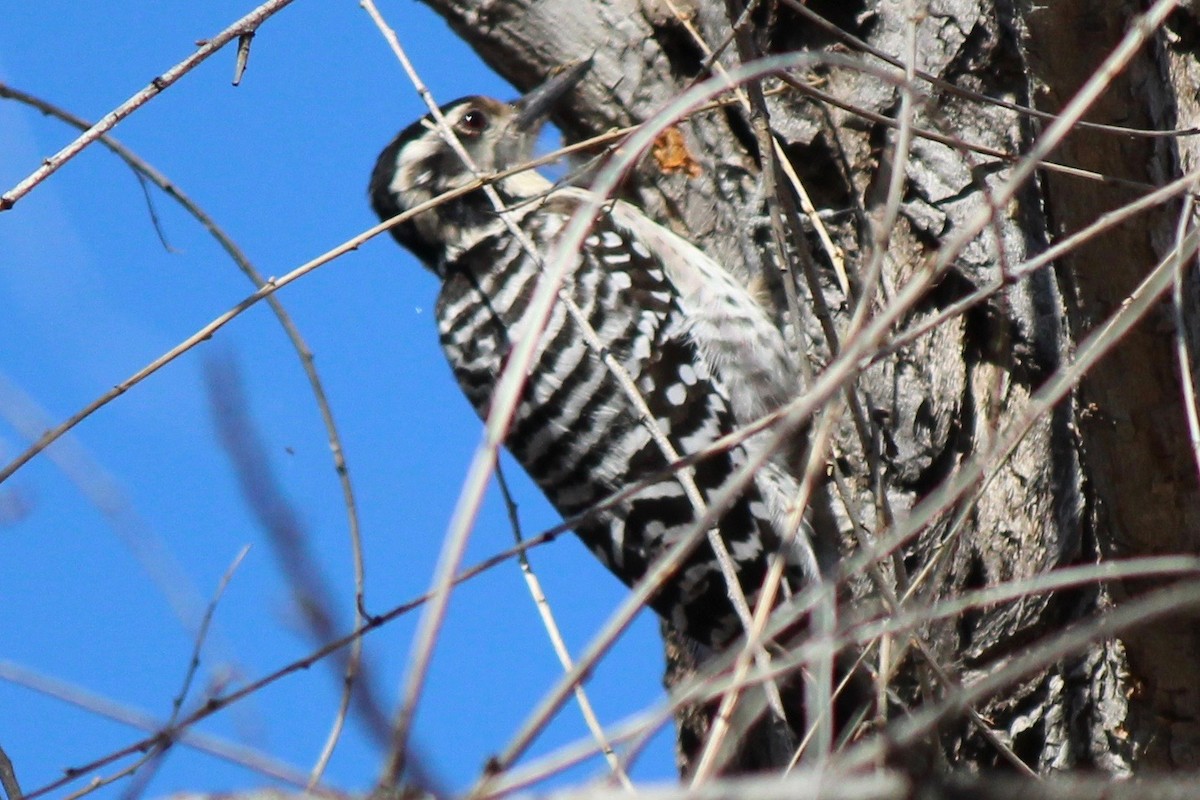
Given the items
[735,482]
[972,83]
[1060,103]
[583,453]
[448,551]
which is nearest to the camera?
[448,551]

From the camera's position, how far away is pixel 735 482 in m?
1.25

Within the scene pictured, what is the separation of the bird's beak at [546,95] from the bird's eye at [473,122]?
402mm

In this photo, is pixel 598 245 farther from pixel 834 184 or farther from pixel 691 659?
pixel 691 659

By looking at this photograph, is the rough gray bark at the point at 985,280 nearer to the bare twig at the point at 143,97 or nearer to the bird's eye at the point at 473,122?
the bird's eye at the point at 473,122

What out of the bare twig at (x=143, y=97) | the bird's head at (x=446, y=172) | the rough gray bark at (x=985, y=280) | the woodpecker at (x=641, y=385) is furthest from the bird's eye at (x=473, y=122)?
the bare twig at (x=143, y=97)

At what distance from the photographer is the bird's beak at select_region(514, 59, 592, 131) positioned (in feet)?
12.4

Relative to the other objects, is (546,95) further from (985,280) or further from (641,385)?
(985,280)

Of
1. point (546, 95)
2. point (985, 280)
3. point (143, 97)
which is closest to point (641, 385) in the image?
point (546, 95)

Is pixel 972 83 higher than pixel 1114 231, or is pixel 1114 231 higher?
pixel 972 83

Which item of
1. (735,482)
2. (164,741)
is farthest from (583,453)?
(735,482)

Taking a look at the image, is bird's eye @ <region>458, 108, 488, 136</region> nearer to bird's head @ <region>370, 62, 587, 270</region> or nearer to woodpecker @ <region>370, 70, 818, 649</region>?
bird's head @ <region>370, 62, 587, 270</region>

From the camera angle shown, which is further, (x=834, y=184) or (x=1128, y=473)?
(x=834, y=184)

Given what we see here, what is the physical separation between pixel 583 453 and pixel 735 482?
2.57 metres

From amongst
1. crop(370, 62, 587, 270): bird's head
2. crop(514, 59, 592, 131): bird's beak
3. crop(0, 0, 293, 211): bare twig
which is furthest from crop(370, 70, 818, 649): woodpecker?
crop(0, 0, 293, 211): bare twig
